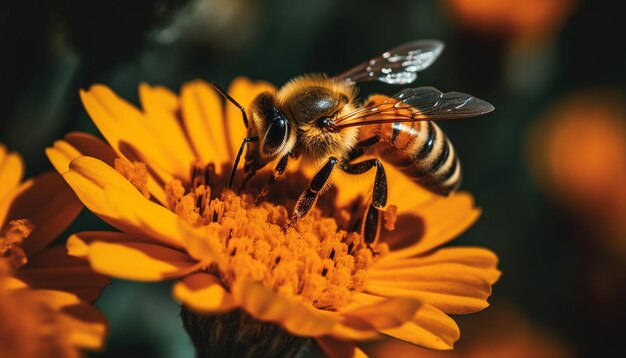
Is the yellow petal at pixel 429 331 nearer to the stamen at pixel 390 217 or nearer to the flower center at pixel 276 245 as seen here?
the flower center at pixel 276 245

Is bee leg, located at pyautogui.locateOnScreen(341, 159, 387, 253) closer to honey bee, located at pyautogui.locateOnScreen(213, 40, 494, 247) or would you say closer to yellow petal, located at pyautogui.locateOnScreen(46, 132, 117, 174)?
honey bee, located at pyautogui.locateOnScreen(213, 40, 494, 247)

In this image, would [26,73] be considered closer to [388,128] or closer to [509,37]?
[388,128]

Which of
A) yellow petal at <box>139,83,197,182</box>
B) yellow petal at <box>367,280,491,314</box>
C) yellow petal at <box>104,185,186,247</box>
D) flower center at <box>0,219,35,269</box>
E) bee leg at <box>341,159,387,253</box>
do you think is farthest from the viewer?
yellow petal at <box>139,83,197,182</box>

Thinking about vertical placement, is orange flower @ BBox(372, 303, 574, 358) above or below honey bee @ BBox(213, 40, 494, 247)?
below

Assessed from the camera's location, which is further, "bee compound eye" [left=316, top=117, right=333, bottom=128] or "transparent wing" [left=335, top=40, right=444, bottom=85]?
"transparent wing" [left=335, top=40, right=444, bottom=85]

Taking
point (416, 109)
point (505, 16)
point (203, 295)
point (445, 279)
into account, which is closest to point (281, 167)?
point (416, 109)

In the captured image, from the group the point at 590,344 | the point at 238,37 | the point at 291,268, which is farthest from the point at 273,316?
the point at 590,344

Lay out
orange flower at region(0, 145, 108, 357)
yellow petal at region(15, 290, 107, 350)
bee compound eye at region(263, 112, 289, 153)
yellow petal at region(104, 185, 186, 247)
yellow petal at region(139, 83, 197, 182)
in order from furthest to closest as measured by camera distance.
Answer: yellow petal at region(139, 83, 197, 182), bee compound eye at region(263, 112, 289, 153), yellow petal at region(104, 185, 186, 247), yellow petal at region(15, 290, 107, 350), orange flower at region(0, 145, 108, 357)

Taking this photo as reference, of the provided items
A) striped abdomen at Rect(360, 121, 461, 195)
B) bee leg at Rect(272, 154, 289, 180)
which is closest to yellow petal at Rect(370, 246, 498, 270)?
striped abdomen at Rect(360, 121, 461, 195)
